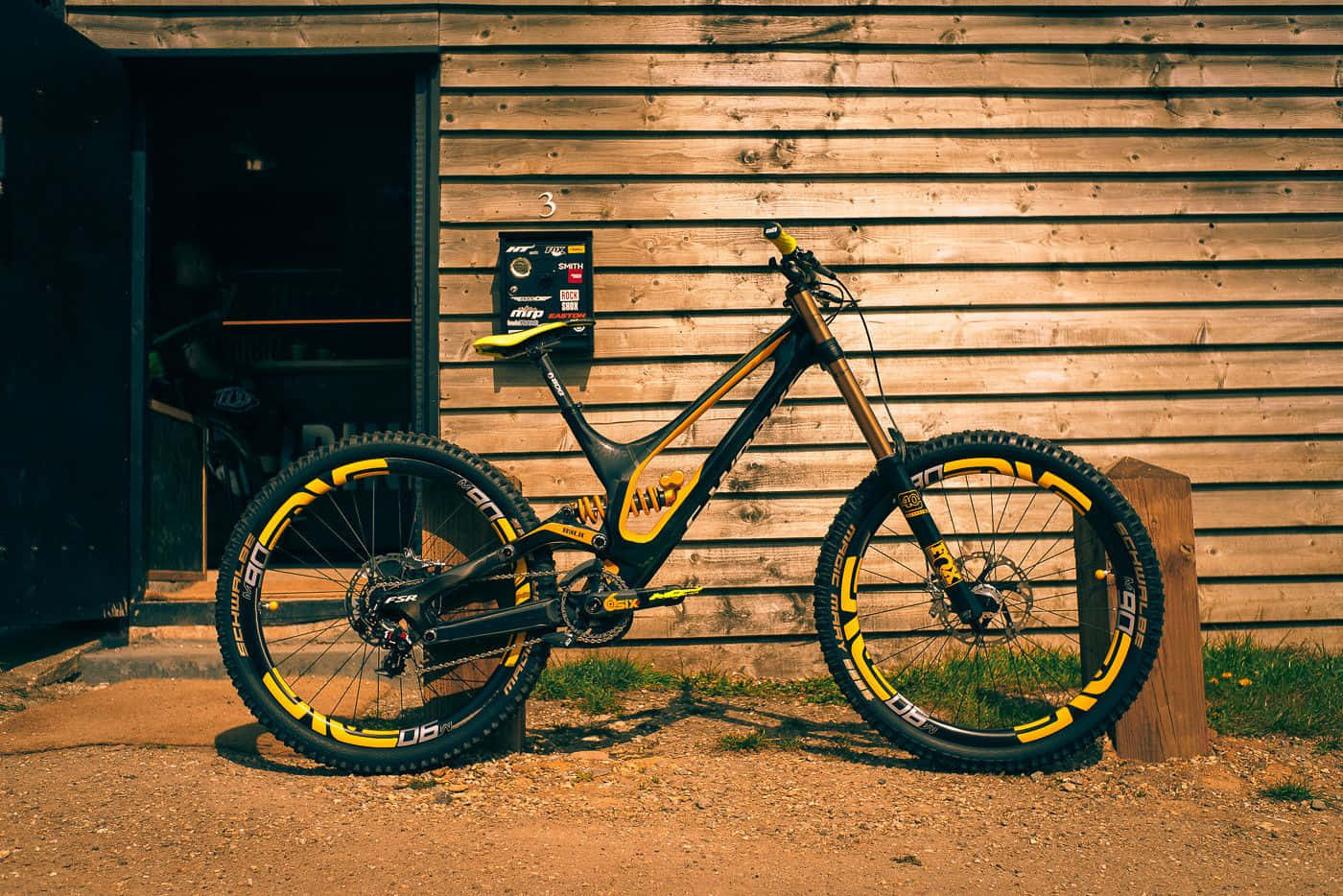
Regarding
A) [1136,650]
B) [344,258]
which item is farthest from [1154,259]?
[344,258]

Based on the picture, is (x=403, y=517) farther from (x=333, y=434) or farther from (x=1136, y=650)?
(x=1136, y=650)

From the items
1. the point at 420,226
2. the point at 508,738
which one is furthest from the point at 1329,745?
the point at 420,226

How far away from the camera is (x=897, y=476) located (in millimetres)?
2938

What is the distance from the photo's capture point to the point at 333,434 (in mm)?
6434

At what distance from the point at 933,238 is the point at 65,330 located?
3677 mm

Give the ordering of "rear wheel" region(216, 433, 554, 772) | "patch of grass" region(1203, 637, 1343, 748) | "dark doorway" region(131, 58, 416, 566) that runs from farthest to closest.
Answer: "dark doorway" region(131, 58, 416, 566) < "patch of grass" region(1203, 637, 1343, 748) < "rear wheel" region(216, 433, 554, 772)

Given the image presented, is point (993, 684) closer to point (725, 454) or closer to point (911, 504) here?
point (911, 504)

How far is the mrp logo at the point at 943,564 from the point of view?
2908 millimetres

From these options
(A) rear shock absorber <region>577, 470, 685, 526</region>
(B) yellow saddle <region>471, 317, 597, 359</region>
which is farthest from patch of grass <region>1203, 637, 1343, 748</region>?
(B) yellow saddle <region>471, 317, 597, 359</region>

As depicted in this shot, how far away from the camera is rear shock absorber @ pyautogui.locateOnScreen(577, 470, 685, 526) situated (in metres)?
3.03

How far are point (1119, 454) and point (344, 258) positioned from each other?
197 inches

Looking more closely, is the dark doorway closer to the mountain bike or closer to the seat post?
the mountain bike

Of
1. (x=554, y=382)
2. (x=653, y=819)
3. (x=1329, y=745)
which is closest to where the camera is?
(x=653, y=819)

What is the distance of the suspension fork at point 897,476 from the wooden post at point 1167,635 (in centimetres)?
47
